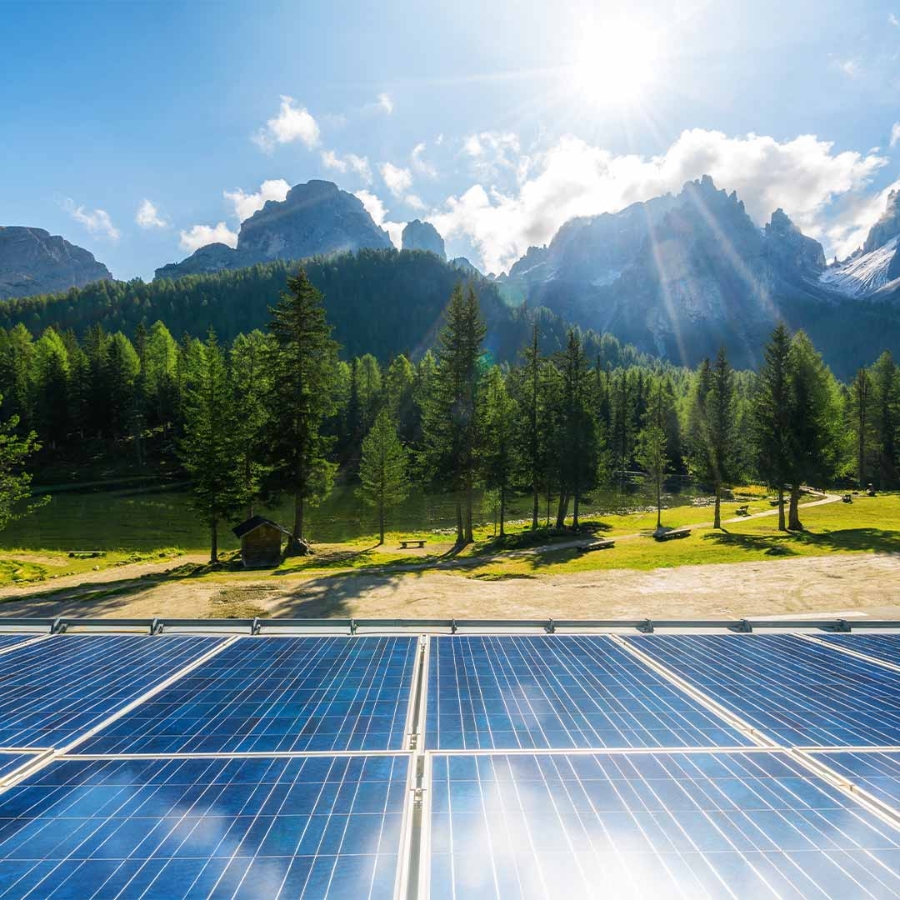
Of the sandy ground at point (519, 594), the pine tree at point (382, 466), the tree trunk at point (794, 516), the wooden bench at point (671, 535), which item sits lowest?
the sandy ground at point (519, 594)

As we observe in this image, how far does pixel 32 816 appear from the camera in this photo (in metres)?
3.98

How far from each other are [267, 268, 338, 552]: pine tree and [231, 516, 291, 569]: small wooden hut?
326 cm

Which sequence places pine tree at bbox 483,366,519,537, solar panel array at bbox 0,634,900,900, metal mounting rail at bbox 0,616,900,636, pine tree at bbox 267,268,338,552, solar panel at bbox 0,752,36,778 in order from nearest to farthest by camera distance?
solar panel array at bbox 0,634,900,900
solar panel at bbox 0,752,36,778
metal mounting rail at bbox 0,616,900,636
pine tree at bbox 267,268,338,552
pine tree at bbox 483,366,519,537

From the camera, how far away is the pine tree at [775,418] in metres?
39.1

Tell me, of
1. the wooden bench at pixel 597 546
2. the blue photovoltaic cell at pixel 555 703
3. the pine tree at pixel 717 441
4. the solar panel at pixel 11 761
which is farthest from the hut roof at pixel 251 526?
the pine tree at pixel 717 441

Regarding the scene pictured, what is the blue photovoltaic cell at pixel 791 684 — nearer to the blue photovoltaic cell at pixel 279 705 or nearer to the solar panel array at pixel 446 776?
the solar panel array at pixel 446 776

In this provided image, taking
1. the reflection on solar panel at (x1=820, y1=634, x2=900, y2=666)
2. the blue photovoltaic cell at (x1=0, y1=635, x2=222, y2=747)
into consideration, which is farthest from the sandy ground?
the blue photovoltaic cell at (x1=0, y1=635, x2=222, y2=747)

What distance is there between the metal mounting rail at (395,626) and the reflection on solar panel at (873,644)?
607 millimetres

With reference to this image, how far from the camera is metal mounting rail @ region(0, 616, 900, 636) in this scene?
A: 386 inches

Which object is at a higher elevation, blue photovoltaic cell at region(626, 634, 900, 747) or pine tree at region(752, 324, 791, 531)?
pine tree at region(752, 324, 791, 531)

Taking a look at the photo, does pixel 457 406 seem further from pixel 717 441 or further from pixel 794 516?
pixel 794 516

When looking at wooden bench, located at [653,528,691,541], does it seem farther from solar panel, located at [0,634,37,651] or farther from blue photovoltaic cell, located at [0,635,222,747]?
solar panel, located at [0,634,37,651]

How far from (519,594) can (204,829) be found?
19485 mm

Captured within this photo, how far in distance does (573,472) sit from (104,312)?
642 feet
